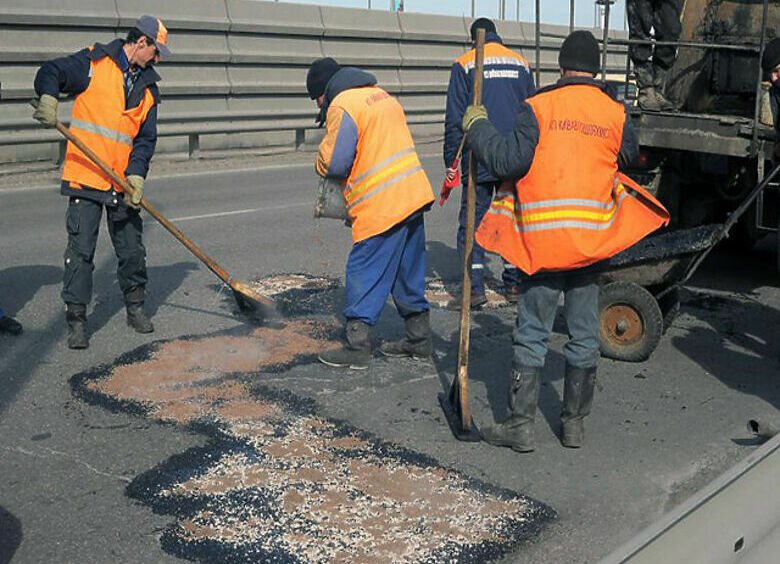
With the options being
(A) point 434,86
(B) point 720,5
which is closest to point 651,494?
(B) point 720,5

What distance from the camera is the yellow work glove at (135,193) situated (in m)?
6.25

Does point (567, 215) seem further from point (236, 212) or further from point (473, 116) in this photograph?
point (236, 212)

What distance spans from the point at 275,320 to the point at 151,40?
1.90 metres

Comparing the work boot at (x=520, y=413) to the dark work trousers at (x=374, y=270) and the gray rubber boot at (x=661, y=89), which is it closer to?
the dark work trousers at (x=374, y=270)

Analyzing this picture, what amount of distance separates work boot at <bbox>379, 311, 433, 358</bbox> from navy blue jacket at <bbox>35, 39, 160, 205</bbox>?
1.86 m

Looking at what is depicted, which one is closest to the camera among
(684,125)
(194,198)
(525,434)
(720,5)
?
(525,434)

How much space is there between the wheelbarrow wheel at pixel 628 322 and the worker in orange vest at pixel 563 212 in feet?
4.13

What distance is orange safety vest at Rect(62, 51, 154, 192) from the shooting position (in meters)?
6.19

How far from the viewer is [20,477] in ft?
14.3

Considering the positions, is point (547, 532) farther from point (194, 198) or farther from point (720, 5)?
point (194, 198)

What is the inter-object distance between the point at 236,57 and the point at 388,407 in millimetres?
13403

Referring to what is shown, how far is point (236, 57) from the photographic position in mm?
17688

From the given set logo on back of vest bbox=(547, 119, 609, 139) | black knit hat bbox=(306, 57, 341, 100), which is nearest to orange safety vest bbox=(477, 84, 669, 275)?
logo on back of vest bbox=(547, 119, 609, 139)

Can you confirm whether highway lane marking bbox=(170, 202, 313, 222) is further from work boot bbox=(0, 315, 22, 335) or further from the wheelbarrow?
the wheelbarrow
